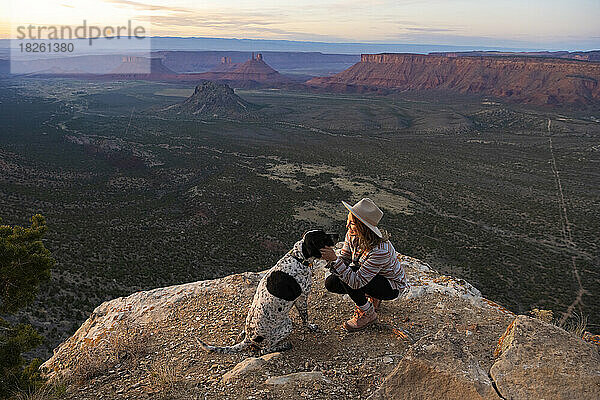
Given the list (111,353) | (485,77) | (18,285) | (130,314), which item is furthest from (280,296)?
(485,77)

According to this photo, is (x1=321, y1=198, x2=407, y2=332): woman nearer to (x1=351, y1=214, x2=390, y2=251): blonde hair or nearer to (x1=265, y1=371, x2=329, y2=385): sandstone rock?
(x1=351, y1=214, x2=390, y2=251): blonde hair

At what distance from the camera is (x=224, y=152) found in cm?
5309

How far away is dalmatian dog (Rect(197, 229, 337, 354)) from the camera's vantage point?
4.91 meters

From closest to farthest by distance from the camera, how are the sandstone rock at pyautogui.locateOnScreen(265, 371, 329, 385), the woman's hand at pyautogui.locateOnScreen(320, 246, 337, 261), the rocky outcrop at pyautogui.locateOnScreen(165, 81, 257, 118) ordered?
the sandstone rock at pyautogui.locateOnScreen(265, 371, 329, 385) → the woman's hand at pyautogui.locateOnScreen(320, 246, 337, 261) → the rocky outcrop at pyautogui.locateOnScreen(165, 81, 257, 118)

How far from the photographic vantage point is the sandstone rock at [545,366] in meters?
3.38

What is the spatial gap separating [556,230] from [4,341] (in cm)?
3189

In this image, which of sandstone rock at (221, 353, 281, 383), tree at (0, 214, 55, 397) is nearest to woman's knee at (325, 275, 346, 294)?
sandstone rock at (221, 353, 281, 383)

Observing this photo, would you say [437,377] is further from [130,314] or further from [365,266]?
[130,314]

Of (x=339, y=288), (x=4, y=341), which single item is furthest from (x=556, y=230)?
(x=4, y=341)

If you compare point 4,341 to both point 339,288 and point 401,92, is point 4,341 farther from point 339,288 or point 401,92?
point 401,92

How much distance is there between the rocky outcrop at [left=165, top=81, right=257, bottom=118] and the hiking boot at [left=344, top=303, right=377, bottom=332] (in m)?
86.2

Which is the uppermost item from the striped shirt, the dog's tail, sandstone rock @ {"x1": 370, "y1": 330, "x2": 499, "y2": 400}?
the striped shirt

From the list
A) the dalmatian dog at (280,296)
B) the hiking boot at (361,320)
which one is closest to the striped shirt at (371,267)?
the dalmatian dog at (280,296)

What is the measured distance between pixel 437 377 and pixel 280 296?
2080 millimetres
